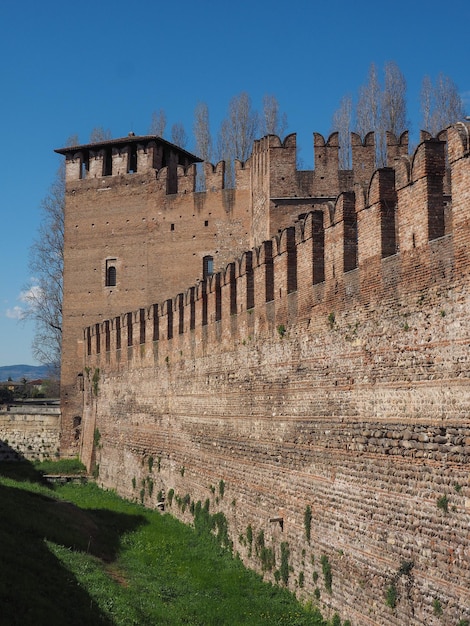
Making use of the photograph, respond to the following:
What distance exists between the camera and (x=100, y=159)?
30.0m

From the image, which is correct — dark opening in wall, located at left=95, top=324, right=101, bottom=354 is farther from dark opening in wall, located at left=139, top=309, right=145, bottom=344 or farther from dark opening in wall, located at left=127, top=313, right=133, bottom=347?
dark opening in wall, located at left=139, top=309, right=145, bottom=344

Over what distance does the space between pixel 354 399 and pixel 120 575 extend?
5337 mm

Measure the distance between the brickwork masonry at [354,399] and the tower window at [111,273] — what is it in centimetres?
1378

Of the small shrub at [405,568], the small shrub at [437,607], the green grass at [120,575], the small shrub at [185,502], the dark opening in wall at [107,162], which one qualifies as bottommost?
the green grass at [120,575]

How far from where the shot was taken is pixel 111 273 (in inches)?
1171

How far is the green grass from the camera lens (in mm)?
9648

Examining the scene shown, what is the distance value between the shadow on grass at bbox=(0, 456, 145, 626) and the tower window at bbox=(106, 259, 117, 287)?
11135 mm

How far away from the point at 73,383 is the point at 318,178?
12.3 metres

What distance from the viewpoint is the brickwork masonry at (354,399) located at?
7.69 m

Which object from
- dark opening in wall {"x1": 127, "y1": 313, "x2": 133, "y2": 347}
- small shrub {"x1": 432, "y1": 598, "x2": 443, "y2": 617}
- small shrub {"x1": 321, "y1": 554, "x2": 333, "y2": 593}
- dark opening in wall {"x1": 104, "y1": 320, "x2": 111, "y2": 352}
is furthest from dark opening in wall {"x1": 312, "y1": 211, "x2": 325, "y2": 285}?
dark opening in wall {"x1": 104, "y1": 320, "x2": 111, "y2": 352}

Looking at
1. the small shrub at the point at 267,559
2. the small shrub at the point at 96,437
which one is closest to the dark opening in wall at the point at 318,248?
the small shrub at the point at 267,559

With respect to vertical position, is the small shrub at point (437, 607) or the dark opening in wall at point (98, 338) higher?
the dark opening in wall at point (98, 338)

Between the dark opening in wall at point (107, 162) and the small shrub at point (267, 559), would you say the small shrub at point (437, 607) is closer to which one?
the small shrub at point (267, 559)

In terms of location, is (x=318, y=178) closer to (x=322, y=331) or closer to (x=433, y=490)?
(x=322, y=331)
